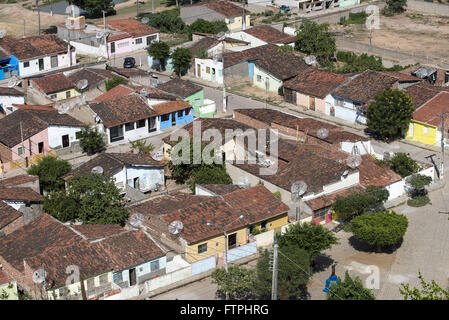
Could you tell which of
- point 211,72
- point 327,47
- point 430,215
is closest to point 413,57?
point 327,47

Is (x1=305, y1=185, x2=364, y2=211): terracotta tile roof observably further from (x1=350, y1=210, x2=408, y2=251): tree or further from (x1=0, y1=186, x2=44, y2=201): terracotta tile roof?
(x1=0, y1=186, x2=44, y2=201): terracotta tile roof

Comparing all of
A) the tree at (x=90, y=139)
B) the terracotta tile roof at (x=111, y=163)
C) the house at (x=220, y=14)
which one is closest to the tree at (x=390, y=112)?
the terracotta tile roof at (x=111, y=163)

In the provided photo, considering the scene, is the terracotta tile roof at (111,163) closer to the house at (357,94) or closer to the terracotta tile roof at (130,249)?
the terracotta tile roof at (130,249)

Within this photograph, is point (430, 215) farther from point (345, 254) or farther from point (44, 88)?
point (44, 88)

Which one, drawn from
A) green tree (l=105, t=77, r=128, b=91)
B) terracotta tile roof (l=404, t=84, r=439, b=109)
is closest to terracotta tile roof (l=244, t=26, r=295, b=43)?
terracotta tile roof (l=404, t=84, r=439, b=109)

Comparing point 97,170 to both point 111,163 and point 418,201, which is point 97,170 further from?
point 418,201
